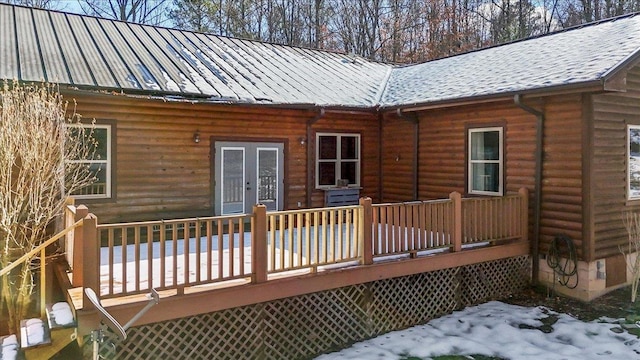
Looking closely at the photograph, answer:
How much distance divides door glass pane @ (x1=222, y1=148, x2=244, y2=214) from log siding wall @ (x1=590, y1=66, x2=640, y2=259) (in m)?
6.26

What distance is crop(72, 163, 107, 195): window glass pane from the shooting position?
7.73 m

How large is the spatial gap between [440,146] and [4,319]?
8.09 meters

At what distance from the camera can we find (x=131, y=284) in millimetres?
5293

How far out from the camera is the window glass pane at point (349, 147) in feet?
35.7

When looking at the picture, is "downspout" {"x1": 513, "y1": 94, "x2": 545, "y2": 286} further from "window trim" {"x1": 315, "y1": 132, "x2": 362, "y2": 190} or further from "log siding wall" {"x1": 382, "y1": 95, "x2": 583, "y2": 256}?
"window trim" {"x1": 315, "y1": 132, "x2": 362, "y2": 190}

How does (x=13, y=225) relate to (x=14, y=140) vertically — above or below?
below

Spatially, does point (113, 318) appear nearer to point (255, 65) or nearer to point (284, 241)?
point (284, 241)

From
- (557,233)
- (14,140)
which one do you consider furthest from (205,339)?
(557,233)

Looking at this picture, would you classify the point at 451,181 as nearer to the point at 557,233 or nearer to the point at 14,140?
the point at 557,233

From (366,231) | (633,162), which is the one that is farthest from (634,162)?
(366,231)

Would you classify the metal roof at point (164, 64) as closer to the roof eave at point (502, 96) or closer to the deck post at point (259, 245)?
the roof eave at point (502, 96)

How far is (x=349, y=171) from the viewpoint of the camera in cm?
1106

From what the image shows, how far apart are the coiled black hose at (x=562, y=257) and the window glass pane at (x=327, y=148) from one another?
497cm

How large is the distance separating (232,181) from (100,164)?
Result: 2.45 metres
